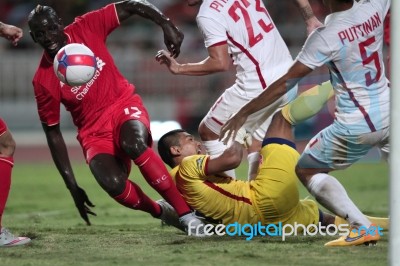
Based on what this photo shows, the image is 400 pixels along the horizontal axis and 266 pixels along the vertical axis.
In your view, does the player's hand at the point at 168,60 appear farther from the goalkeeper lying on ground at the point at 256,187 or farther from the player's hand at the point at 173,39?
the goalkeeper lying on ground at the point at 256,187

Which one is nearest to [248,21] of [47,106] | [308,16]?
[308,16]

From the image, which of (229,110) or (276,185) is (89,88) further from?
(276,185)

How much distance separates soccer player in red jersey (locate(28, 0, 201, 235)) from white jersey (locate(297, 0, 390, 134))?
1713 millimetres

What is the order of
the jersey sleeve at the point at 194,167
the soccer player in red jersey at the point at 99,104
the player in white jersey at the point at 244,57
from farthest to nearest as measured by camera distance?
the player in white jersey at the point at 244,57, the soccer player in red jersey at the point at 99,104, the jersey sleeve at the point at 194,167

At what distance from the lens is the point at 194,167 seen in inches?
276

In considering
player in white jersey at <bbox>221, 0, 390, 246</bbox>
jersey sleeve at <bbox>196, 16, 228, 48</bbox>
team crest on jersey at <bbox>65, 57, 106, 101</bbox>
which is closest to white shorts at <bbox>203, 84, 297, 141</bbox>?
jersey sleeve at <bbox>196, 16, 228, 48</bbox>

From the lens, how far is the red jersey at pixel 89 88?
778 cm

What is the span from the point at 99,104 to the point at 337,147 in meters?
2.39

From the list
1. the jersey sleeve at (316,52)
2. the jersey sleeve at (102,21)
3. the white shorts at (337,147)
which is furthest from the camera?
the jersey sleeve at (102,21)

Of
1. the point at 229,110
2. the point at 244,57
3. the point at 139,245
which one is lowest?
the point at 139,245

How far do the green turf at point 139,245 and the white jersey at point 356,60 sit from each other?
941 mm

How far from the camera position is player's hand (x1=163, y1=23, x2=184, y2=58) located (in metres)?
7.55

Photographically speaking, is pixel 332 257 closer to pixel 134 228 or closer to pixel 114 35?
pixel 134 228

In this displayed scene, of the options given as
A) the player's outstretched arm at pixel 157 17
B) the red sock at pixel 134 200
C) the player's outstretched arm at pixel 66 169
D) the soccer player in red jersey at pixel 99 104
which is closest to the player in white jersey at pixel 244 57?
the player's outstretched arm at pixel 157 17
